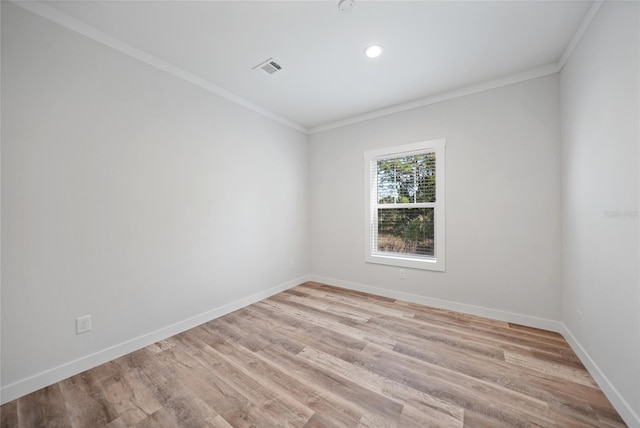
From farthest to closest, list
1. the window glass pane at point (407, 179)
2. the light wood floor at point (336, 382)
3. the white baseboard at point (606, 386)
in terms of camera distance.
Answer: the window glass pane at point (407, 179)
the light wood floor at point (336, 382)
the white baseboard at point (606, 386)

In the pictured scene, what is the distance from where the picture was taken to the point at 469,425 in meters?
1.40

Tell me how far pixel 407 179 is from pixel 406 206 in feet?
1.22

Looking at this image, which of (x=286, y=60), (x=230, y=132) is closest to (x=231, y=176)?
(x=230, y=132)

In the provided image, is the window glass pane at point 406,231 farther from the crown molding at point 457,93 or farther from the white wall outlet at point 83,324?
the white wall outlet at point 83,324

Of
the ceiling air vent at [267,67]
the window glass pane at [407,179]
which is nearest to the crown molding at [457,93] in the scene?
the window glass pane at [407,179]

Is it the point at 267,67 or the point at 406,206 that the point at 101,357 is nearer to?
the point at 267,67

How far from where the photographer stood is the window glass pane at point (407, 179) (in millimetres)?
3232

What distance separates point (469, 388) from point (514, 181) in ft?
6.90

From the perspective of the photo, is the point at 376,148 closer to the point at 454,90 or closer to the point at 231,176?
the point at 454,90

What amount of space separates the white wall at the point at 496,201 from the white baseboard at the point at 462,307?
10mm

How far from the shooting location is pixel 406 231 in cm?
347

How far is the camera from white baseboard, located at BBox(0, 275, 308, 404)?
1.63m

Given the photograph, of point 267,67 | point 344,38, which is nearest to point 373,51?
point 344,38

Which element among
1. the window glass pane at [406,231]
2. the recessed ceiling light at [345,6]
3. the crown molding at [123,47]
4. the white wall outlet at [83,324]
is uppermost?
the recessed ceiling light at [345,6]
